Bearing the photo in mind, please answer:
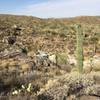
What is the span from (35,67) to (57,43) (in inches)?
740

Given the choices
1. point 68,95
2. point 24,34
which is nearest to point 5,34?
point 24,34

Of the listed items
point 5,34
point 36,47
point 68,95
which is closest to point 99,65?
point 68,95

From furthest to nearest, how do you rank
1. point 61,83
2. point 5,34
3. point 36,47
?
point 5,34 → point 36,47 → point 61,83

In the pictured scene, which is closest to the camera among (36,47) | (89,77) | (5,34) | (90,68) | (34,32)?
(89,77)

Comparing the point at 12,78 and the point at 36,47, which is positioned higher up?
the point at 12,78

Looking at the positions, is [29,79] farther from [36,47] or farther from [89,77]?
[36,47]

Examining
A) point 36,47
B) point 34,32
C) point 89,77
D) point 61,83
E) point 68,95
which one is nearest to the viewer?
point 68,95

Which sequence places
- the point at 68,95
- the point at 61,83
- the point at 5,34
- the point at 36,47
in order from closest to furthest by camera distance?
the point at 68,95
the point at 61,83
the point at 36,47
the point at 5,34

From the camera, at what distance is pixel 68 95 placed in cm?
948

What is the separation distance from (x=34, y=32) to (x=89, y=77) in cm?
3216

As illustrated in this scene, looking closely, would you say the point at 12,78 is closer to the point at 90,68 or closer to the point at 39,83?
the point at 39,83

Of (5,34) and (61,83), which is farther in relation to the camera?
(5,34)

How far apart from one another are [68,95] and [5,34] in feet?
98.6

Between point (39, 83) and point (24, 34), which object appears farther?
point (24, 34)
